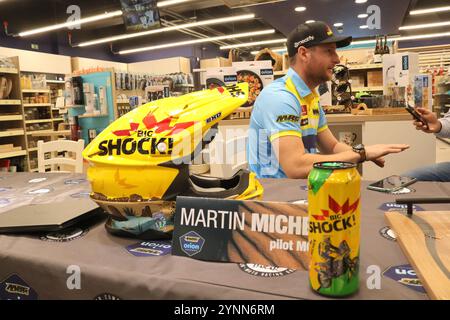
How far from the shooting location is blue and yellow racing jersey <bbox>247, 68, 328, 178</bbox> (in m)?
1.67

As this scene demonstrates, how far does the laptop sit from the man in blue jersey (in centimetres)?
86

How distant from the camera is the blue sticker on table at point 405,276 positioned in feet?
2.00

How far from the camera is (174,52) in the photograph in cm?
1602

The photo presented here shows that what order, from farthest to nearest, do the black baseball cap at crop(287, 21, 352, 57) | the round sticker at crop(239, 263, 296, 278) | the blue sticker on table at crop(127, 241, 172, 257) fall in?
the black baseball cap at crop(287, 21, 352, 57), the blue sticker on table at crop(127, 241, 172, 257), the round sticker at crop(239, 263, 296, 278)

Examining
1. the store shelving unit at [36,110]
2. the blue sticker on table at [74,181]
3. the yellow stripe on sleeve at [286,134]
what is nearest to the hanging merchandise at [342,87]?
the yellow stripe on sleeve at [286,134]

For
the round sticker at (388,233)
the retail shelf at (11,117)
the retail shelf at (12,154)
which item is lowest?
the retail shelf at (12,154)

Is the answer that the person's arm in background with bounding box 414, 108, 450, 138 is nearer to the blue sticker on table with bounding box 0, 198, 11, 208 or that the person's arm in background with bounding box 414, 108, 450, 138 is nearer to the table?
the table

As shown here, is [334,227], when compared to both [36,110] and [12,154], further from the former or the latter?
[36,110]

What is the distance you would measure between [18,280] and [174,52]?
16044 millimetres

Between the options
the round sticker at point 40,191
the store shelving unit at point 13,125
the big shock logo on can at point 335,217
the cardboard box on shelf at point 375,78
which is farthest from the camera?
the store shelving unit at point 13,125

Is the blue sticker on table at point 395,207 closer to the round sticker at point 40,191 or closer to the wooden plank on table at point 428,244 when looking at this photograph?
the wooden plank on table at point 428,244

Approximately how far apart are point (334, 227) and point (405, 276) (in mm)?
208

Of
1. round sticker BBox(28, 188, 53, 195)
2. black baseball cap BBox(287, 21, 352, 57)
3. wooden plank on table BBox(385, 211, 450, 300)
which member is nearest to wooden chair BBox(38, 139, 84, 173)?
round sticker BBox(28, 188, 53, 195)

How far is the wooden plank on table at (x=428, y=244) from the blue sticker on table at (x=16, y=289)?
0.75 metres
